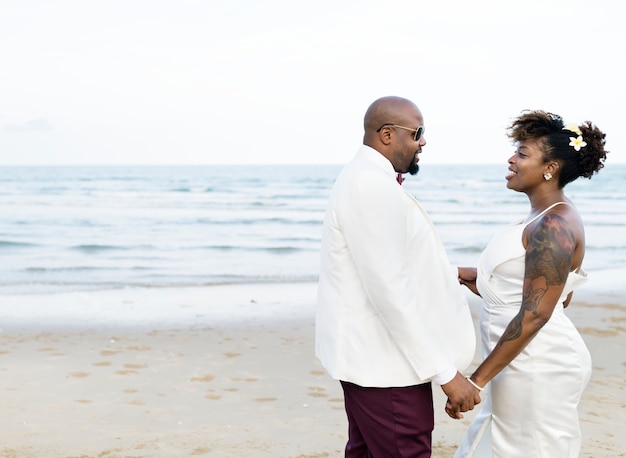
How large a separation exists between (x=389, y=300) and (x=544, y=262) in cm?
63

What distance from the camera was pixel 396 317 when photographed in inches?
100

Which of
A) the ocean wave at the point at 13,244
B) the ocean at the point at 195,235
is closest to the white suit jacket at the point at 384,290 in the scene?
the ocean at the point at 195,235

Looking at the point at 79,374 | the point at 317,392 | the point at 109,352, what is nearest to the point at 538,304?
the point at 317,392

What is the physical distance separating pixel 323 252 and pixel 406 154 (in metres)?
0.46

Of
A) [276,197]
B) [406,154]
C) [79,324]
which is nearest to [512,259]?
[406,154]

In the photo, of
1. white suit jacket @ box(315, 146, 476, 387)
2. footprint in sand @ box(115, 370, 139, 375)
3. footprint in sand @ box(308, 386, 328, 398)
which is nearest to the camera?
white suit jacket @ box(315, 146, 476, 387)

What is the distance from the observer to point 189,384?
6.32 meters

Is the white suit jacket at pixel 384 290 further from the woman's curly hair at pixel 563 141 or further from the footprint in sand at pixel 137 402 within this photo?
the footprint in sand at pixel 137 402

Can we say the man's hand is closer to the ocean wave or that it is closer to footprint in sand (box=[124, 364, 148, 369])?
footprint in sand (box=[124, 364, 148, 369])

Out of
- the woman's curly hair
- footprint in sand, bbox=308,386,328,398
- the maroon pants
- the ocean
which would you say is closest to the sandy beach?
footprint in sand, bbox=308,386,328,398

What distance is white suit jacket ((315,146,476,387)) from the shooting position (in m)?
2.54

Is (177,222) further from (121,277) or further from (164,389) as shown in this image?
(164,389)

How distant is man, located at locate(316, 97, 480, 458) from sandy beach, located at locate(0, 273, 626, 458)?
2249mm

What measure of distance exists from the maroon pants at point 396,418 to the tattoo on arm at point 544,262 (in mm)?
400
